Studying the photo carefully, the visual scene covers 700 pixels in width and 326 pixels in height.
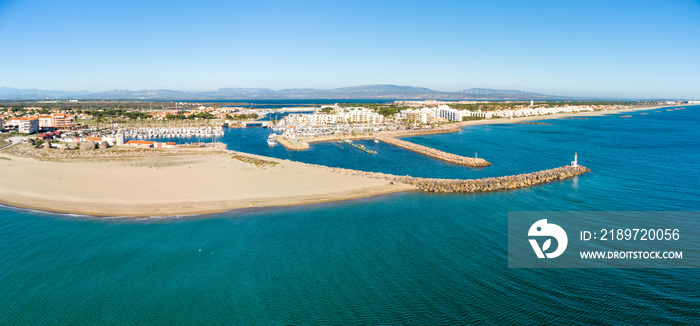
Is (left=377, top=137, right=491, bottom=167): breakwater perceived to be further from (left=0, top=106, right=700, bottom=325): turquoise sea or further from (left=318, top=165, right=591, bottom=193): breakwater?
(left=0, top=106, right=700, bottom=325): turquoise sea

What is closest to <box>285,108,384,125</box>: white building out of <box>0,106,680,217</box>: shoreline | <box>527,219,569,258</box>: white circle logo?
<box>0,106,680,217</box>: shoreline

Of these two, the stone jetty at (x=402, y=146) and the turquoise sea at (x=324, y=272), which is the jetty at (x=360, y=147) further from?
the turquoise sea at (x=324, y=272)

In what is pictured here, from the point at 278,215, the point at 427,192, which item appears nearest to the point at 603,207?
the point at 427,192

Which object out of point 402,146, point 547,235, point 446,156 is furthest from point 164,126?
point 547,235

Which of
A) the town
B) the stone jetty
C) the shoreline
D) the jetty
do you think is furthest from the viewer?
the town

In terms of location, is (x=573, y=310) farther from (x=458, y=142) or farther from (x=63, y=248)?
(x=458, y=142)

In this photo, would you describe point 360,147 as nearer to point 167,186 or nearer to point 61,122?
point 167,186
